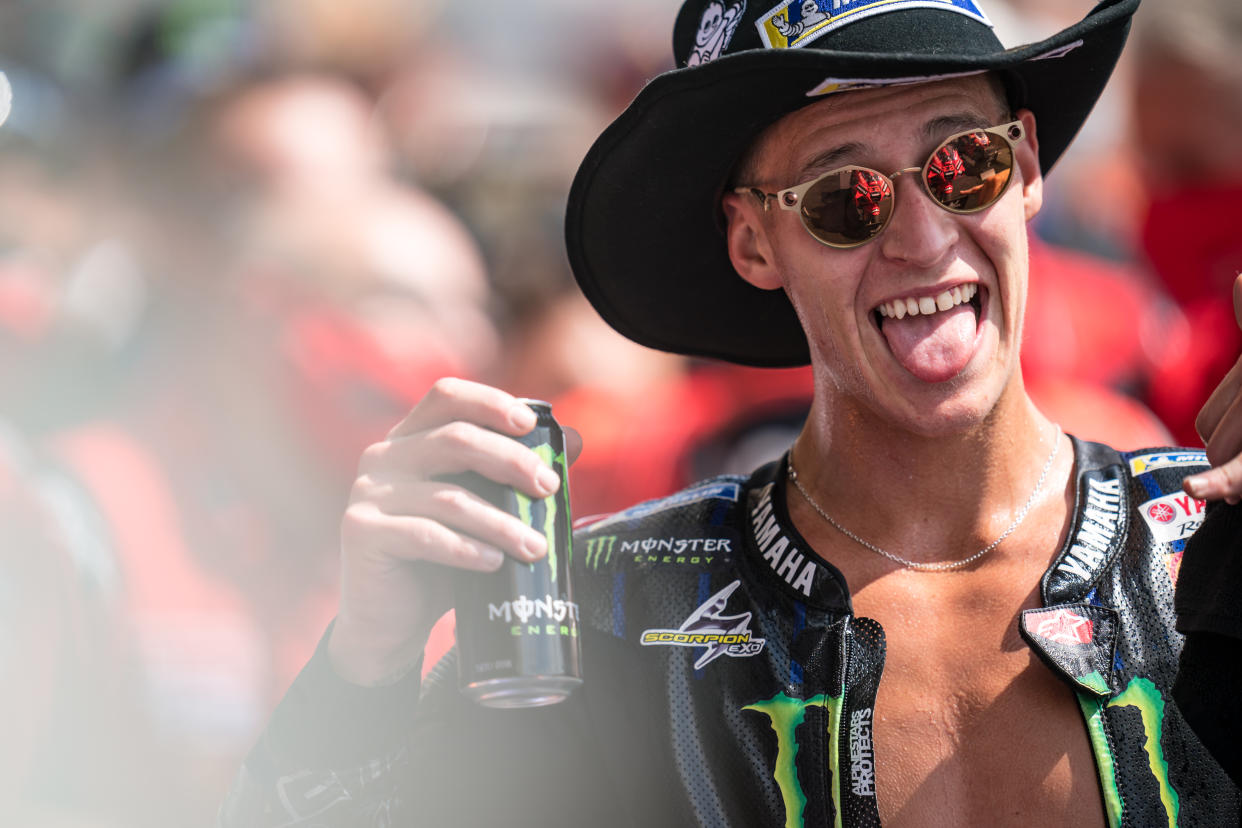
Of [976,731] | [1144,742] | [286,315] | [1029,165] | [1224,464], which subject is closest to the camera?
[1224,464]

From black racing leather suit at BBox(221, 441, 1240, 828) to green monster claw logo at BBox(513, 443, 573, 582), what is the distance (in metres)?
0.45

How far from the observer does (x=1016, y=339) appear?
97.4 inches

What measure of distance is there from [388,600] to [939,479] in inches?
44.1

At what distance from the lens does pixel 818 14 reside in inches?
95.3

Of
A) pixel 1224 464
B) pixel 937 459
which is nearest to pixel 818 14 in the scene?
pixel 937 459

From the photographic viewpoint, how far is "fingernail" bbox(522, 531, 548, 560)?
1.87 m

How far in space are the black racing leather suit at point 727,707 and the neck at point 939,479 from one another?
11 cm

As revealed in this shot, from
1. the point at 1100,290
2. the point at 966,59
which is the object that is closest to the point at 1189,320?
the point at 1100,290

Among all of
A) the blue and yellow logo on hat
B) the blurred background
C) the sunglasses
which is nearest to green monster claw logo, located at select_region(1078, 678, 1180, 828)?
the sunglasses

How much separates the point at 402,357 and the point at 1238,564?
2396 mm

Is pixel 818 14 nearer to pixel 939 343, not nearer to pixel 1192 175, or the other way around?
pixel 939 343

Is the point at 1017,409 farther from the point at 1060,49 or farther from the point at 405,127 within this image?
the point at 405,127

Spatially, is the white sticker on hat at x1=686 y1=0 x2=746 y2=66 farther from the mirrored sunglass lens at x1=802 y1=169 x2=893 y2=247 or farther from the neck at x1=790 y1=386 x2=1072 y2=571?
the neck at x1=790 y1=386 x2=1072 y2=571

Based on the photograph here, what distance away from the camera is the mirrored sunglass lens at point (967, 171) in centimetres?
236
